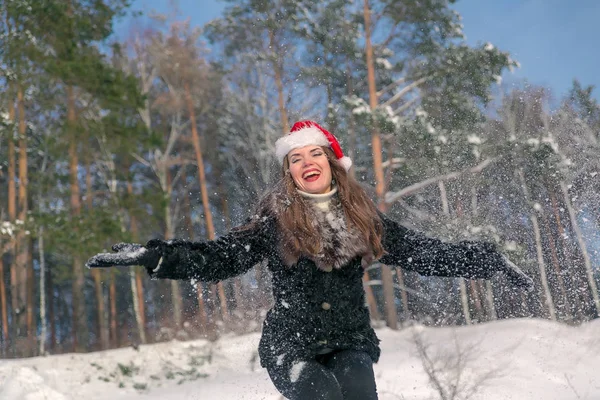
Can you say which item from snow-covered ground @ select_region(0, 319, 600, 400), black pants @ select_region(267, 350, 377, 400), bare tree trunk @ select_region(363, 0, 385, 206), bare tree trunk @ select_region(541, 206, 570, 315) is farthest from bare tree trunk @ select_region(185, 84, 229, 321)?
black pants @ select_region(267, 350, 377, 400)

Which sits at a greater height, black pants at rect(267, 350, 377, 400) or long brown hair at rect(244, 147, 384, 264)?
long brown hair at rect(244, 147, 384, 264)

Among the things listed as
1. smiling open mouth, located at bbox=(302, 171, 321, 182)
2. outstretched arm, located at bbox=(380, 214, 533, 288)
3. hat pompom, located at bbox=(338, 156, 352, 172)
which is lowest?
outstretched arm, located at bbox=(380, 214, 533, 288)

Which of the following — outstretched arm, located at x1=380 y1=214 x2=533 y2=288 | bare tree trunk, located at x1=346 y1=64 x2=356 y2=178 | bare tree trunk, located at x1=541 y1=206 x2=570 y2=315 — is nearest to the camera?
outstretched arm, located at x1=380 y1=214 x2=533 y2=288

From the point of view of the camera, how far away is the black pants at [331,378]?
1.95m

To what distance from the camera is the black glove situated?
190 cm

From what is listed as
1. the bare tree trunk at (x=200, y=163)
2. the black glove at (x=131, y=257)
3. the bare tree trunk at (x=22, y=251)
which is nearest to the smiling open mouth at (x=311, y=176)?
the black glove at (x=131, y=257)

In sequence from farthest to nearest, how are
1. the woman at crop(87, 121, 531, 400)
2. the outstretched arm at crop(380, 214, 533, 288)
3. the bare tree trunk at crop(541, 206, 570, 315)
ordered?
1. the bare tree trunk at crop(541, 206, 570, 315)
2. the outstretched arm at crop(380, 214, 533, 288)
3. the woman at crop(87, 121, 531, 400)

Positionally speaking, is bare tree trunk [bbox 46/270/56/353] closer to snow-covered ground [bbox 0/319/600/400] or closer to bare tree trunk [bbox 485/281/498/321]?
snow-covered ground [bbox 0/319/600/400]

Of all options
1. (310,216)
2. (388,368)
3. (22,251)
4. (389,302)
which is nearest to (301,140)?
(310,216)

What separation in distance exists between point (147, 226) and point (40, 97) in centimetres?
427

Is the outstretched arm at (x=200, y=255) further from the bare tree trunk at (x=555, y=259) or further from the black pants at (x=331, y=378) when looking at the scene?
the bare tree trunk at (x=555, y=259)

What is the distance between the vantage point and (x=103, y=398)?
8672mm

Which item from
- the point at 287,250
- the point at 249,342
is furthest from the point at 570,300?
the point at 287,250

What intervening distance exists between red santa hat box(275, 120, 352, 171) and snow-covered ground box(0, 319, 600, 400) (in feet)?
12.0
